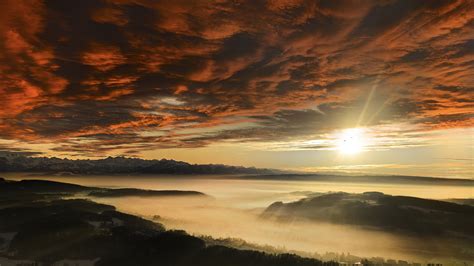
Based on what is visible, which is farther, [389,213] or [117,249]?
[389,213]

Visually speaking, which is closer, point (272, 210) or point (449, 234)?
point (449, 234)

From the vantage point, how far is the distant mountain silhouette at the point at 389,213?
126m

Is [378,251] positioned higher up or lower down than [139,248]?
lower down

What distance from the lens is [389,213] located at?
134750 mm

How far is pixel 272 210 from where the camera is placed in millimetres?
192250

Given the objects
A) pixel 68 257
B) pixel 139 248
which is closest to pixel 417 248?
pixel 139 248

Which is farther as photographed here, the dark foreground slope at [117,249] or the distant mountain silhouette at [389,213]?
the distant mountain silhouette at [389,213]

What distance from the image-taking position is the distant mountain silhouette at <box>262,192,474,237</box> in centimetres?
12617

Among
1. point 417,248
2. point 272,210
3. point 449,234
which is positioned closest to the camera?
point 417,248

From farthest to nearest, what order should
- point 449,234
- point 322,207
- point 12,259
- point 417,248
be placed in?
point 322,207, point 449,234, point 417,248, point 12,259

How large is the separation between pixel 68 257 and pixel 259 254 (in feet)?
107

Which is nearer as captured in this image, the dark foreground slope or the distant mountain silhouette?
the dark foreground slope

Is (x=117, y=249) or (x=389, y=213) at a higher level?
(x=389, y=213)

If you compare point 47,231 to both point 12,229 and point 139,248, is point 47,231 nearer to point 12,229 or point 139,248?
point 12,229
